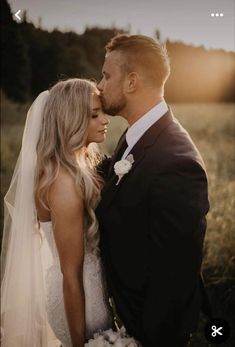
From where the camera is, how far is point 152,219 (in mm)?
2127

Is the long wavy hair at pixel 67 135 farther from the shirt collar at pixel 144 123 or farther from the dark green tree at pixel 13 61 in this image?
the dark green tree at pixel 13 61

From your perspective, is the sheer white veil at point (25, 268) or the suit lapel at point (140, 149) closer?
the suit lapel at point (140, 149)

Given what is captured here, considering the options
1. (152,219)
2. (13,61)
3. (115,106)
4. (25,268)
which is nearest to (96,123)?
(115,106)

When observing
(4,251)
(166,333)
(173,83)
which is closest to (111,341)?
(166,333)

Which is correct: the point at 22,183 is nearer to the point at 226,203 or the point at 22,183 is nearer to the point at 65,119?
the point at 65,119

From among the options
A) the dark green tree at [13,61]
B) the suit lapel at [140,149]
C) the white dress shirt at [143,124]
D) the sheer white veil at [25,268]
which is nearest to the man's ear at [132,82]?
the white dress shirt at [143,124]

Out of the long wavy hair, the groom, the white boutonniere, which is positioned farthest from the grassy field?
the white boutonniere

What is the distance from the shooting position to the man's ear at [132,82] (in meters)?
2.56

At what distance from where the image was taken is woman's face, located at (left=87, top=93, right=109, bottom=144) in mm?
2633

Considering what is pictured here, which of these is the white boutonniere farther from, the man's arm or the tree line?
the tree line

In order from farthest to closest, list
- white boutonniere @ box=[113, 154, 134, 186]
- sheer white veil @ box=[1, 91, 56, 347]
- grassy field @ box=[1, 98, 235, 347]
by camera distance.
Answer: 1. grassy field @ box=[1, 98, 235, 347]
2. sheer white veil @ box=[1, 91, 56, 347]
3. white boutonniere @ box=[113, 154, 134, 186]

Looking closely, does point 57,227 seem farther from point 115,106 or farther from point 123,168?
point 115,106

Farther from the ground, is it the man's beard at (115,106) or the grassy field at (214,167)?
the man's beard at (115,106)

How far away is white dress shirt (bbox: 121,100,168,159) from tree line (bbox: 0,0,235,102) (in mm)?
5845
